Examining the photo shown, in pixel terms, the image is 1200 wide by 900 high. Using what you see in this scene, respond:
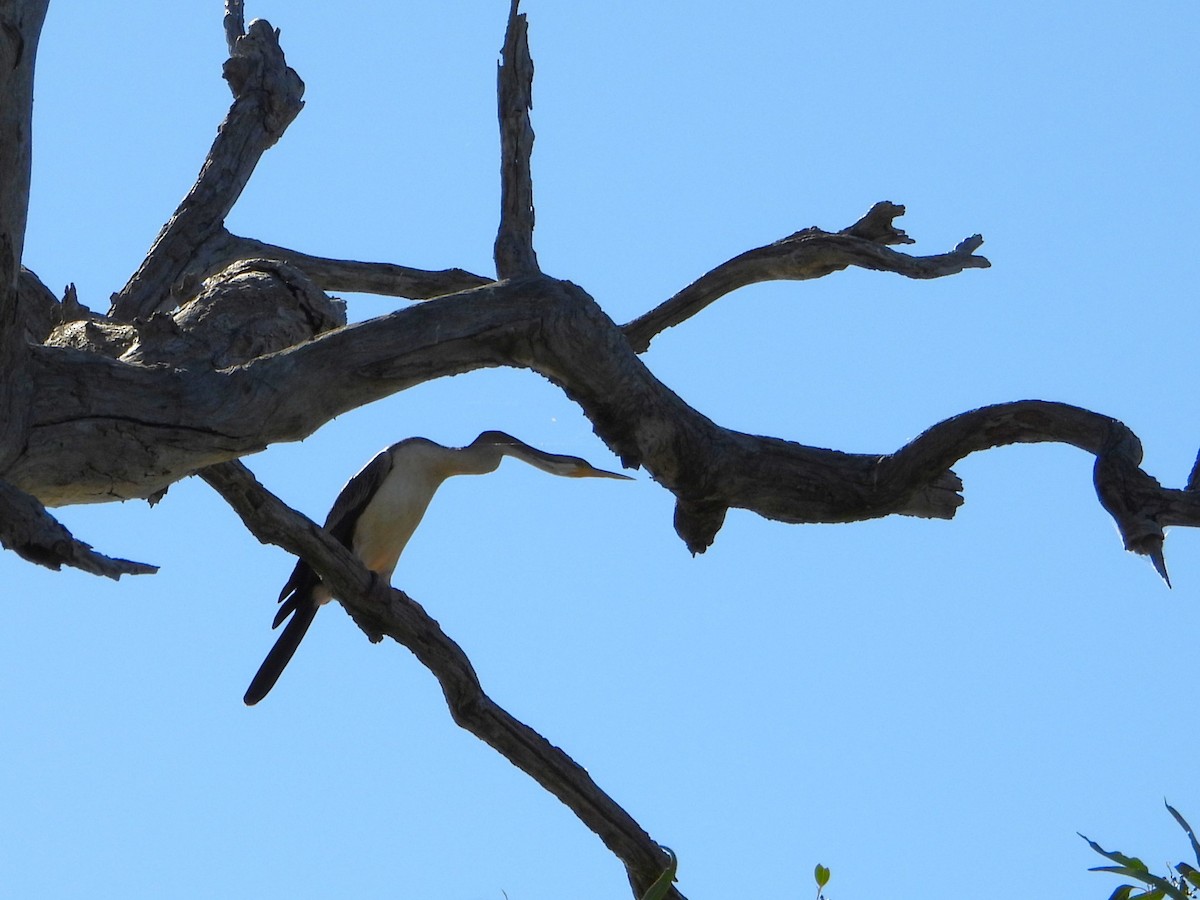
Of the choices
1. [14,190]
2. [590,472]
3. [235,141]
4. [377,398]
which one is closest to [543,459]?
[590,472]

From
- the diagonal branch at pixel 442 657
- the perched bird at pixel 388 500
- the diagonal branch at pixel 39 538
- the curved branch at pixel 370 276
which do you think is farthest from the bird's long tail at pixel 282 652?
the diagonal branch at pixel 39 538

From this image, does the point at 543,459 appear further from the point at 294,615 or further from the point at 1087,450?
the point at 1087,450

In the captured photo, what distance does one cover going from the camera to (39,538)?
10.1 ft

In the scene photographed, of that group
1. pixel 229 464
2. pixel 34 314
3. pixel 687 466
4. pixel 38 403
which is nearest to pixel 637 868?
pixel 687 466

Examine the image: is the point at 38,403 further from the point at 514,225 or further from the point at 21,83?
the point at 514,225

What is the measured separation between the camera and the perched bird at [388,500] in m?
6.30

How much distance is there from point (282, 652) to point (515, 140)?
2720 mm

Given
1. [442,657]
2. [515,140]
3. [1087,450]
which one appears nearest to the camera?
[1087,450]

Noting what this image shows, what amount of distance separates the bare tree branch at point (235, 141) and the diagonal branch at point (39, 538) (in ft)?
9.58

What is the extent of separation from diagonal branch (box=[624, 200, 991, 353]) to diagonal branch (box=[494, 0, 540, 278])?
4.77 ft

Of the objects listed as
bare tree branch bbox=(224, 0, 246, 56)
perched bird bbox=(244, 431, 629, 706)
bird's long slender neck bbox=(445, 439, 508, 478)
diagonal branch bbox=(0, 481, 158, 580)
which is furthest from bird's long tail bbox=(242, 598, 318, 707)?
diagonal branch bbox=(0, 481, 158, 580)

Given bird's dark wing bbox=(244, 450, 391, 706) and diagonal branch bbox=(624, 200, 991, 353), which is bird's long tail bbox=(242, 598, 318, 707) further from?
diagonal branch bbox=(624, 200, 991, 353)

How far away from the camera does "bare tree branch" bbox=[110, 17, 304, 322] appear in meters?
5.93

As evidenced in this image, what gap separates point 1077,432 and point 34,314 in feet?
10.2
